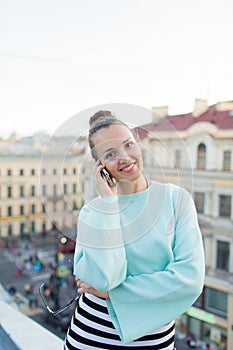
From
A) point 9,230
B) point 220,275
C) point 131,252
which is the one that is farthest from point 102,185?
point 9,230

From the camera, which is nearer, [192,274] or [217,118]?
[192,274]

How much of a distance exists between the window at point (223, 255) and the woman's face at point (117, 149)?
563cm

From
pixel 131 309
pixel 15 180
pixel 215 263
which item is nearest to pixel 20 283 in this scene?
pixel 15 180

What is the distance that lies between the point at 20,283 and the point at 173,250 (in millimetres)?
A: 9005

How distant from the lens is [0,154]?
1105 centimetres

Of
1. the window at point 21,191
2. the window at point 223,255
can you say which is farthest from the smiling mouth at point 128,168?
the window at point 21,191

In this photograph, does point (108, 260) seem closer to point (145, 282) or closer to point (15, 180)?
point (145, 282)

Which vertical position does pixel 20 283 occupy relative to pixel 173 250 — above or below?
below

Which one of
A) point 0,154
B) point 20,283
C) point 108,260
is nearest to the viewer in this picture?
point 108,260

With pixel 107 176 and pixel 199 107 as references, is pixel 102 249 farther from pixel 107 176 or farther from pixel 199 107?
pixel 199 107

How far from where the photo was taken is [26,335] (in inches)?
47.8

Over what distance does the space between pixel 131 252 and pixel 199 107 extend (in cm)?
555

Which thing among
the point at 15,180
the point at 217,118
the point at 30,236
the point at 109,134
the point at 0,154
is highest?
the point at 109,134

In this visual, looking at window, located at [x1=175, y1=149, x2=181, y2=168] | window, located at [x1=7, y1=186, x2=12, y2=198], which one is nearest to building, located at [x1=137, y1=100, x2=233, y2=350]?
window, located at [x1=175, y1=149, x2=181, y2=168]
